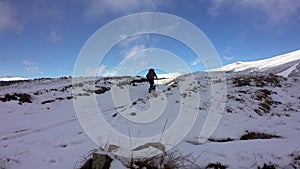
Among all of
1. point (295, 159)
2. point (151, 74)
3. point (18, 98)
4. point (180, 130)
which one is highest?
point (151, 74)

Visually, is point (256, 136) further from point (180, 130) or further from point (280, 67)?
point (280, 67)

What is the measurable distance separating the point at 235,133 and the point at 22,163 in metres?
7.51

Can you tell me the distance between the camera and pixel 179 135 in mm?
7691

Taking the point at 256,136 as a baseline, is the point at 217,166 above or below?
below

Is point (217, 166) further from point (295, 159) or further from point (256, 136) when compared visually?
point (256, 136)

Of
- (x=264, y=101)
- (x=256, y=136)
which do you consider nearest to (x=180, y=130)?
(x=256, y=136)

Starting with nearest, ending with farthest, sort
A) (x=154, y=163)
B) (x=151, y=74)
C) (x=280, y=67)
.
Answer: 1. (x=154, y=163)
2. (x=151, y=74)
3. (x=280, y=67)

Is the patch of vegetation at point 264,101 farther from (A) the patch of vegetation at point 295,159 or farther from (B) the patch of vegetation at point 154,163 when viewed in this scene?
(B) the patch of vegetation at point 154,163

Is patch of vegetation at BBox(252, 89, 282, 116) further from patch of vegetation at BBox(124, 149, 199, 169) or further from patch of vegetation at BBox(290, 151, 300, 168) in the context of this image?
patch of vegetation at BBox(124, 149, 199, 169)

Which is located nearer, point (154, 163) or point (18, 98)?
point (154, 163)

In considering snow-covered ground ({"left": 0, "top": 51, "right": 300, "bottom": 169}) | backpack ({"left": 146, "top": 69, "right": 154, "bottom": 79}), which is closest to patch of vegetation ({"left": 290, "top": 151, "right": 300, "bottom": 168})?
snow-covered ground ({"left": 0, "top": 51, "right": 300, "bottom": 169})

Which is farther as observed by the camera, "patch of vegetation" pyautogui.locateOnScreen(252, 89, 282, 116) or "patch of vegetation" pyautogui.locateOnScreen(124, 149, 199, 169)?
"patch of vegetation" pyautogui.locateOnScreen(252, 89, 282, 116)

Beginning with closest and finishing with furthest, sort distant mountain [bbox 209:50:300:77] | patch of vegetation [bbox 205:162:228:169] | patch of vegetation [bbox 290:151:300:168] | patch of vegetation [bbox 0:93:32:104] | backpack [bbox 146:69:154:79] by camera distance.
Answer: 1. patch of vegetation [bbox 290:151:300:168]
2. patch of vegetation [bbox 205:162:228:169]
3. patch of vegetation [bbox 0:93:32:104]
4. backpack [bbox 146:69:154:79]
5. distant mountain [bbox 209:50:300:77]

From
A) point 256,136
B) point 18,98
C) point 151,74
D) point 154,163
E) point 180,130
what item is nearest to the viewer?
point 154,163
